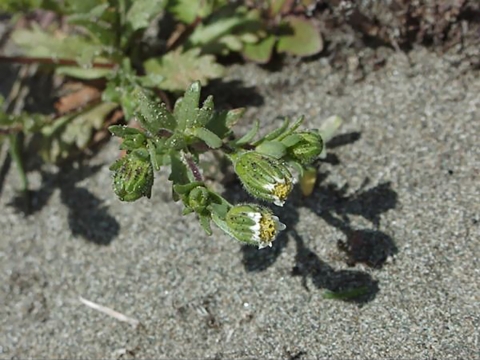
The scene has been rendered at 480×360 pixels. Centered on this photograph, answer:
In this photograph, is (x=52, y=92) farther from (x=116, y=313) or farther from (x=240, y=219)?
(x=240, y=219)

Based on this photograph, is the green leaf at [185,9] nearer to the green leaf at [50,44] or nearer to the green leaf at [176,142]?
the green leaf at [50,44]

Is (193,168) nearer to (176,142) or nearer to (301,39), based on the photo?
(176,142)

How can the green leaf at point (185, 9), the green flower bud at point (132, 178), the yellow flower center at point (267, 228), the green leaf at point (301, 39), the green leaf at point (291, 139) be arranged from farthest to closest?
the green leaf at point (185, 9) < the green leaf at point (301, 39) < the green leaf at point (291, 139) < the green flower bud at point (132, 178) < the yellow flower center at point (267, 228)

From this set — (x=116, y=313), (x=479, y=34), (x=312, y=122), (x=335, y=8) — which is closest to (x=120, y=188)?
(x=116, y=313)

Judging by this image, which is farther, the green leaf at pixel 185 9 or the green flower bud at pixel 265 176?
the green leaf at pixel 185 9

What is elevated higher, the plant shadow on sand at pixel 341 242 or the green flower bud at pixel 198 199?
the green flower bud at pixel 198 199

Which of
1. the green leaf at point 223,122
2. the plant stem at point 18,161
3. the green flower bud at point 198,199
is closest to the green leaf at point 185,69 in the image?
the green leaf at point 223,122

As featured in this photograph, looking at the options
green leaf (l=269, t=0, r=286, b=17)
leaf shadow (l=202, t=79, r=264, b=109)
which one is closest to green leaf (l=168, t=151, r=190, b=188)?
leaf shadow (l=202, t=79, r=264, b=109)
